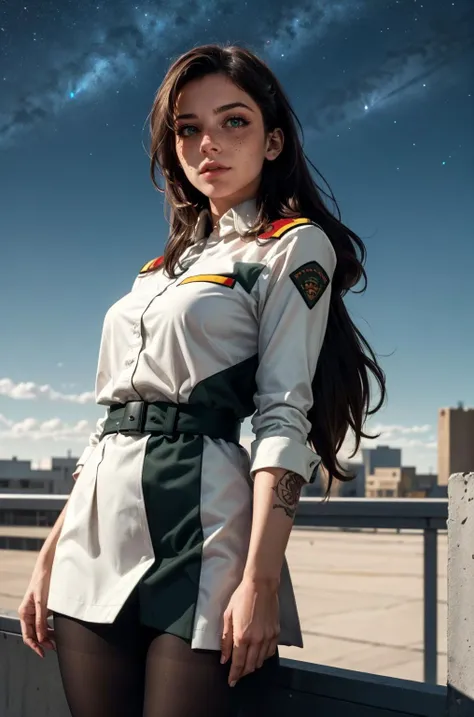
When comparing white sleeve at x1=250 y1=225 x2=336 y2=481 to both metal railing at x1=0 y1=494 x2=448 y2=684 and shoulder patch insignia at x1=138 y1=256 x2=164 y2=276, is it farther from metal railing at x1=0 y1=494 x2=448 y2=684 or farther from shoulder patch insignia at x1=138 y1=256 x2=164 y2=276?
metal railing at x1=0 y1=494 x2=448 y2=684

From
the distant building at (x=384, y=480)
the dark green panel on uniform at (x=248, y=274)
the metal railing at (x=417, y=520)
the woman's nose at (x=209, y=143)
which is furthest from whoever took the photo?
the distant building at (x=384, y=480)

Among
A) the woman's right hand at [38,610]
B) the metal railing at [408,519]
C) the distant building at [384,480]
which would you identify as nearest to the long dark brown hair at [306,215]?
the woman's right hand at [38,610]

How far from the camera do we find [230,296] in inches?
56.1

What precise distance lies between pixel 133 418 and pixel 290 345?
0.30 metres

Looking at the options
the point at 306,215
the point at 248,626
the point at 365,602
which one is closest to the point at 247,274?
the point at 306,215

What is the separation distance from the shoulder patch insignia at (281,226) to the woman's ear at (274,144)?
A: 179mm

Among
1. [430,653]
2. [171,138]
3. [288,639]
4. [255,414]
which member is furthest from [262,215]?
[430,653]

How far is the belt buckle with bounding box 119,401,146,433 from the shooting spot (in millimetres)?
1422

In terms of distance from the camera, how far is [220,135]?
155cm

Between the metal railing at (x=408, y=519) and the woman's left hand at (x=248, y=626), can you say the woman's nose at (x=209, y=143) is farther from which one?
the metal railing at (x=408, y=519)

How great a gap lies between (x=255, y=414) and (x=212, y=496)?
15 cm

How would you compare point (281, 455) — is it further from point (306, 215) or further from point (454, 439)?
point (454, 439)

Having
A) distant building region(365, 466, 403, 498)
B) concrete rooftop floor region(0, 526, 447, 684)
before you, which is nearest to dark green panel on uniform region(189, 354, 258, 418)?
concrete rooftop floor region(0, 526, 447, 684)

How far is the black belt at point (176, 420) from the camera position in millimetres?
1389
